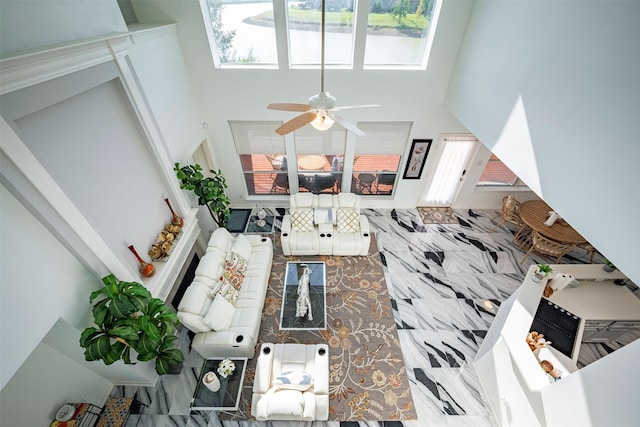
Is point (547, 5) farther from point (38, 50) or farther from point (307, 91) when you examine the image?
point (38, 50)

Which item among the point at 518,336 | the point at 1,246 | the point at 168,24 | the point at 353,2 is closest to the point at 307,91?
the point at 353,2

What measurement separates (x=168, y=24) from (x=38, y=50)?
2.59 m

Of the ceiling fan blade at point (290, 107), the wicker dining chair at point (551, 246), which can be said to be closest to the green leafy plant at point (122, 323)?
the ceiling fan blade at point (290, 107)

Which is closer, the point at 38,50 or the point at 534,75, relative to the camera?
the point at 38,50

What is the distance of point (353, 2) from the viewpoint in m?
4.47

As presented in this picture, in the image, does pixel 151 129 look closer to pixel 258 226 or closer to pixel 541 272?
pixel 258 226

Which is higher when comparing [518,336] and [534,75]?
[534,75]

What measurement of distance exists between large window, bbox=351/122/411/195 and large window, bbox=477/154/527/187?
2156 mm

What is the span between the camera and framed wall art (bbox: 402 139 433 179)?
234 inches

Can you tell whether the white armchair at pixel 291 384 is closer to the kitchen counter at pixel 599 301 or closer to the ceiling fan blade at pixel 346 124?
the ceiling fan blade at pixel 346 124

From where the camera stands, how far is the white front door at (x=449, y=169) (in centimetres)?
596

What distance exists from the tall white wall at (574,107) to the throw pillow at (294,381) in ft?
11.5

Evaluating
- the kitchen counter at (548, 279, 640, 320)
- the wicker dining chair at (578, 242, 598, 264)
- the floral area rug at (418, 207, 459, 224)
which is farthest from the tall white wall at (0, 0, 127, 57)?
the wicker dining chair at (578, 242, 598, 264)

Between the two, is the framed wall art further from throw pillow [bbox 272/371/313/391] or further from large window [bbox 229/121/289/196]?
throw pillow [bbox 272/371/313/391]
